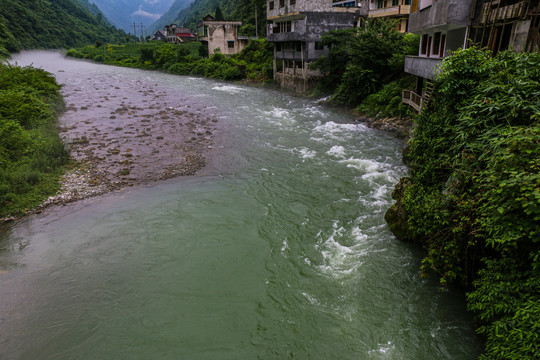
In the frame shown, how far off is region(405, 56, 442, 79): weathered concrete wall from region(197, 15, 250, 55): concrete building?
5189 centimetres

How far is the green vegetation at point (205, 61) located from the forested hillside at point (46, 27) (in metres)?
26.7

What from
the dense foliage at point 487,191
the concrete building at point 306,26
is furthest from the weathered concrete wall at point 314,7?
the dense foliage at point 487,191

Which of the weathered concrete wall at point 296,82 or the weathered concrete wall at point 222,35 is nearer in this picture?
the weathered concrete wall at point 296,82

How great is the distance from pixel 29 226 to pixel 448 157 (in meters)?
14.4

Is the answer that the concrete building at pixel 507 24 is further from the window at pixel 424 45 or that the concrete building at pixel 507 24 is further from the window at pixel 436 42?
the window at pixel 424 45

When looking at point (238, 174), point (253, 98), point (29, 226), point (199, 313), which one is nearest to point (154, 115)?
point (253, 98)

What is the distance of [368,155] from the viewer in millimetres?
18469

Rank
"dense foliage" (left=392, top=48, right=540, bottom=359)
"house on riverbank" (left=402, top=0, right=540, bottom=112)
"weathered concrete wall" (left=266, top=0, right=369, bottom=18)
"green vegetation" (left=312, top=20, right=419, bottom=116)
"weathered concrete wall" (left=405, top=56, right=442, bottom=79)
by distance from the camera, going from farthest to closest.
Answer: "weathered concrete wall" (left=266, top=0, right=369, bottom=18), "green vegetation" (left=312, top=20, right=419, bottom=116), "weathered concrete wall" (left=405, top=56, right=442, bottom=79), "house on riverbank" (left=402, top=0, right=540, bottom=112), "dense foliage" (left=392, top=48, right=540, bottom=359)

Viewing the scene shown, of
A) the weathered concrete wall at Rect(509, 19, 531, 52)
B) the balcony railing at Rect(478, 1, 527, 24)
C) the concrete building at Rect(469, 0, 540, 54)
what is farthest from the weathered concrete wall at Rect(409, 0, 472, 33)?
the weathered concrete wall at Rect(509, 19, 531, 52)

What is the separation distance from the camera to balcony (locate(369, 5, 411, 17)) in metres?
40.0

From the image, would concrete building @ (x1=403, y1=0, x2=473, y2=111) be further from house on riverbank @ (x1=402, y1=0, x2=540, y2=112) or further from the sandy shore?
the sandy shore

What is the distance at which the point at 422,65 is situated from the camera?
708 inches

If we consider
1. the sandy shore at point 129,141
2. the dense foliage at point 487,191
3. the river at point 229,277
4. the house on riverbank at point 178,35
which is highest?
the house on riverbank at point 178,35

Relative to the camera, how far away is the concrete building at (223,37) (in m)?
64.2
